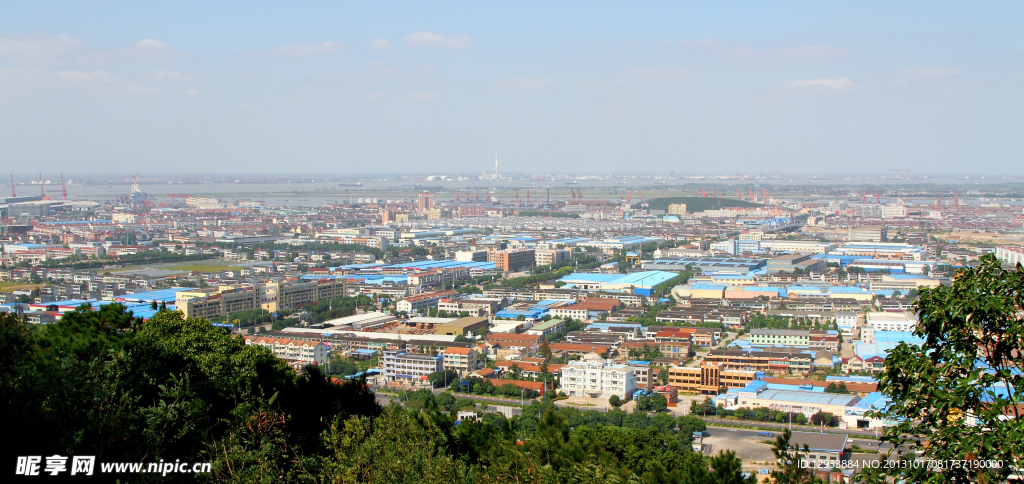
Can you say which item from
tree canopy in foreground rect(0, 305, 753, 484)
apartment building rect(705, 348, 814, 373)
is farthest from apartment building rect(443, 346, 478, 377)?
tree canopy in foreground rect(0, 305, 753, 484)

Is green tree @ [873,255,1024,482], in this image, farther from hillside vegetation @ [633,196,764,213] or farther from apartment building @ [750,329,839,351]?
hillside vegetation @ [633,196,764,213]

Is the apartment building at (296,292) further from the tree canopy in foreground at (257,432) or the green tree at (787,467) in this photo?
the green tree at (787,467)

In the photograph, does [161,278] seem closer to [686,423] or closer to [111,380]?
[686,423]

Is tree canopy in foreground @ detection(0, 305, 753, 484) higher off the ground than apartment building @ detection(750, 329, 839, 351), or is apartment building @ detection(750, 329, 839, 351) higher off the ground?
tree canopy in foreground @ detection(0, 305, 753, 484)

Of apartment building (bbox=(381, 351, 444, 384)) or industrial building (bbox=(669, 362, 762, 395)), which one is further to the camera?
apartment building (bbox=(381, 351, 444, 384))

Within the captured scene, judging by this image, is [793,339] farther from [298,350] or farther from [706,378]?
[298,350]

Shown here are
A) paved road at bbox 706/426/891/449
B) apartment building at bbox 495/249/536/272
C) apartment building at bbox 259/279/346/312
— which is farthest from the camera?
apartment building at bbox 495/249/536/272

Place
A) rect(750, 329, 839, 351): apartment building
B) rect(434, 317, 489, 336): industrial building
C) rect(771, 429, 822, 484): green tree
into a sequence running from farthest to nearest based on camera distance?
rect(434, 317, 489, 336): industrial building < rect(750, 329, 839, 351): apartment building < rect(771, 429, 822, 484): green tree
